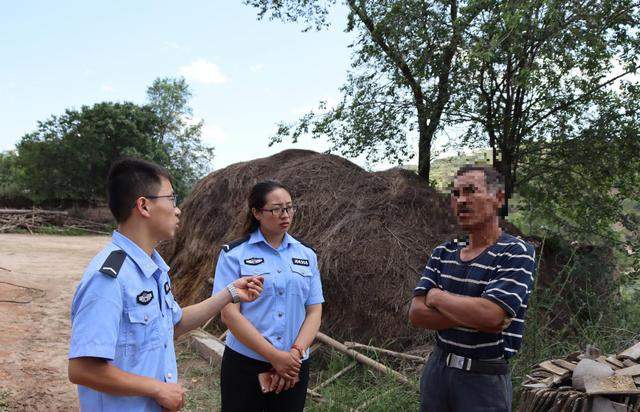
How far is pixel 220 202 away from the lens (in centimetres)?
880

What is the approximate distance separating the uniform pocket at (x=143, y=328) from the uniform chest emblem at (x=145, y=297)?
0.02 metres

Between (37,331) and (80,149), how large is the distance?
21001mm

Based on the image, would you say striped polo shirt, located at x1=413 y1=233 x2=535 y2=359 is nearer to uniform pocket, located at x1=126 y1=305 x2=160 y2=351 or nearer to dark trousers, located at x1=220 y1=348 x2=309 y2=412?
dark trousers, located at x1=220 y1=348 x2=309 y2=412

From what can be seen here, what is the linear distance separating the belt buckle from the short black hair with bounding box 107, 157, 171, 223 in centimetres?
147

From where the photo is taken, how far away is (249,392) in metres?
2.73

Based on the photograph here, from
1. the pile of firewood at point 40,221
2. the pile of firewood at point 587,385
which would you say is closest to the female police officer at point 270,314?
→ the pile of firewood at point 587,385

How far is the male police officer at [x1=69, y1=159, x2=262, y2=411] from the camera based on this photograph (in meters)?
1.70

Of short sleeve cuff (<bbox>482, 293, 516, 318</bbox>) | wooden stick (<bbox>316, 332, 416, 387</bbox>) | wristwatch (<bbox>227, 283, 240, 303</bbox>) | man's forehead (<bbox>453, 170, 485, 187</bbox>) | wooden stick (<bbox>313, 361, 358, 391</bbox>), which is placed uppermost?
man's forehead (<bbox>453, 170, 485, 187</bbox>)

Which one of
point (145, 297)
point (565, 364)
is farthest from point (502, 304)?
point (565, 364)

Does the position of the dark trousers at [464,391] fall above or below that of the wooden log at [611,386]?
above

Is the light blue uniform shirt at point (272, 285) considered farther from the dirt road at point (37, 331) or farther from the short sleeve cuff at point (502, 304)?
the dirt road at point (37, 331)

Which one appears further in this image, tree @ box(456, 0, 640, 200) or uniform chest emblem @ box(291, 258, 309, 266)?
tree @ box(456, 0, 640, 200)

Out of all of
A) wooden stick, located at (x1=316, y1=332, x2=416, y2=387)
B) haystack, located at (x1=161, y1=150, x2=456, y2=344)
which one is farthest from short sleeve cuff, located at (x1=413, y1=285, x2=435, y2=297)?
haystack, located at (x1=161, y1=150, x2=456, y2=344)

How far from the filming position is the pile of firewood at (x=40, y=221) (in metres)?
22.9
